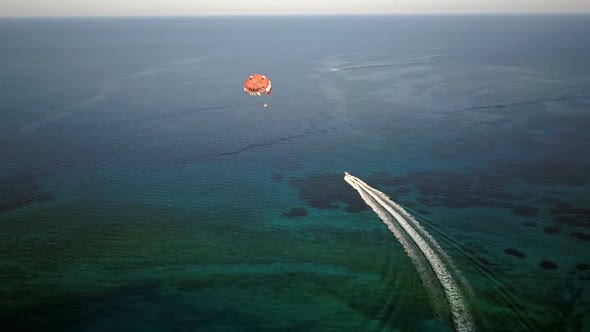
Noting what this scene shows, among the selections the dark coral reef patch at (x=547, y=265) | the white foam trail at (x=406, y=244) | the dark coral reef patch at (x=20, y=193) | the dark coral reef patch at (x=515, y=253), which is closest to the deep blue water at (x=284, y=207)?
the dark coral reef patch at (x=515, y=253)

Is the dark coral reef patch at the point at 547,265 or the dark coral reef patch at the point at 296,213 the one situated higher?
the dark coral reef patch at the point at 296,213

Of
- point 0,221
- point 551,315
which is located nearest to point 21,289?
point 0,221

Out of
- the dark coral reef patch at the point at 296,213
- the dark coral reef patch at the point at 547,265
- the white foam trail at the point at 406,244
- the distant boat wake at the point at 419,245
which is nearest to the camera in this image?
the distant boat wake at the point at 419,245

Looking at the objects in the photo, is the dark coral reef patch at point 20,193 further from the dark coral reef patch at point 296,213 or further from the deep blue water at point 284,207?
the dark coral reef patch at point 296,213

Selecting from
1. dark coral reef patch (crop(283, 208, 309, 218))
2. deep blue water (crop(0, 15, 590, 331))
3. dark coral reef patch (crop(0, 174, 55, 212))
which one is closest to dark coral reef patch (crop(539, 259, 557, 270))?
deep blue water (crop(0, 15, 590, 331))

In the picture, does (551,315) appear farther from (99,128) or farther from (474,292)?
(99,128)

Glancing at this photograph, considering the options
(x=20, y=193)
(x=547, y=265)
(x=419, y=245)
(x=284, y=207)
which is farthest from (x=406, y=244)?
(x=20, y=193)
